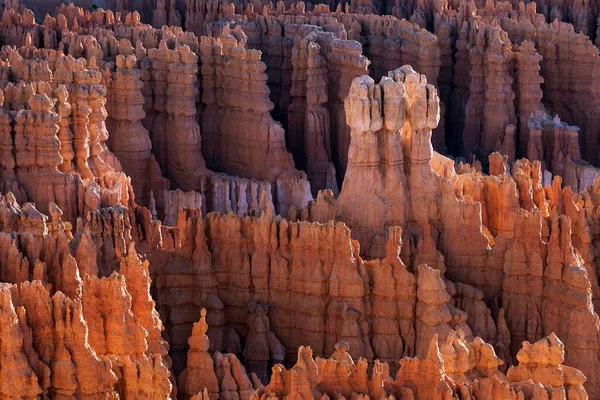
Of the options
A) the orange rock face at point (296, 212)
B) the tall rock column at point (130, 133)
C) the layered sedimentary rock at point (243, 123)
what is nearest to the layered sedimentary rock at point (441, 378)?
the orange rock face at point (296, 212)

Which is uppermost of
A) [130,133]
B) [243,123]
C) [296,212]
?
[296,212]

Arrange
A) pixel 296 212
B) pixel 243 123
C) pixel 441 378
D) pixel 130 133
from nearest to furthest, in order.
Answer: pixel 441 378 → pixel 296 212 → pixel 130 133 → pixel 243 123

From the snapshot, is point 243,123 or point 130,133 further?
point 243,123

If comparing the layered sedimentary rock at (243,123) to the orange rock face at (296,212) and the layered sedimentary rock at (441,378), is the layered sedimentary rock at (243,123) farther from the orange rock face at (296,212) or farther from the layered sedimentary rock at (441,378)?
the layered sedimentary rock at (441,378)

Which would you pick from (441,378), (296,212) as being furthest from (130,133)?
(441,378)

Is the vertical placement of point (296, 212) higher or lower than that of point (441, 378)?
lower

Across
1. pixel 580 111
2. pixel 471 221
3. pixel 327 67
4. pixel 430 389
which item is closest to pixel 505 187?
pixel 471 221

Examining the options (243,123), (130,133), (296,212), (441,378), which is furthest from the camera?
(243,123)

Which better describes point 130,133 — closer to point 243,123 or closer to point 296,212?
point 243,123

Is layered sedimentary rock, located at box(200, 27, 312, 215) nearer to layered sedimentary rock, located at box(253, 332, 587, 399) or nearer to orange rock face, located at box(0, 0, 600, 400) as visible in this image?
orange rock face, located at box(0, 0, 600, 400)
